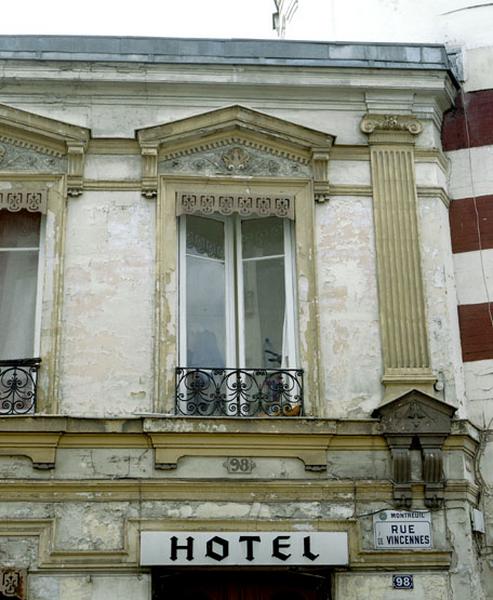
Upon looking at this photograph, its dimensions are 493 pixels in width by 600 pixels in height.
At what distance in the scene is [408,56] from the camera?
11.6 meters

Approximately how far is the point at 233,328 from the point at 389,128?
9.30 feet

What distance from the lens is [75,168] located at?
10953mm

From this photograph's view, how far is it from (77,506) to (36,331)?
6.08 ft

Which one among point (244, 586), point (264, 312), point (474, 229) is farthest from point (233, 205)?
point (244, 586)

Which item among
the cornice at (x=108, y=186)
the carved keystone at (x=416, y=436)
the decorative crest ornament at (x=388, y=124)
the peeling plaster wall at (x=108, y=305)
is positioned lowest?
the carved keystone at (x=416, y=436)

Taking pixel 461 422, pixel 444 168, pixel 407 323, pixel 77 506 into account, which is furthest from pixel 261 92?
pixel 77 506

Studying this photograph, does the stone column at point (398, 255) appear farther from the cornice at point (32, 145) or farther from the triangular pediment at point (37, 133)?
the cornice at point (32, 145)

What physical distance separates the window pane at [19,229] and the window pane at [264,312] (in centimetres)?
229

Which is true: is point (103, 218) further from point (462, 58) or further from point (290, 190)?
point (462, 58)

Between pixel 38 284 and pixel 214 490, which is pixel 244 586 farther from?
pixel 38 284

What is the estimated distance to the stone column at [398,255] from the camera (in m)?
10.5

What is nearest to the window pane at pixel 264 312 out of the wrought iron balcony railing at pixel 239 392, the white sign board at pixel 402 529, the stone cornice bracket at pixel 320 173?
the wrought iron balcony railing at pixel 239 392

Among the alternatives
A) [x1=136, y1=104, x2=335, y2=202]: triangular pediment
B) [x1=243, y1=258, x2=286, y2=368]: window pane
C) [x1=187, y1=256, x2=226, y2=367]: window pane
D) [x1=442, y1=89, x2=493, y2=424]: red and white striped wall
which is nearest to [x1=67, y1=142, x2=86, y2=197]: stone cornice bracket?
[x1=136, y1=104, x2=335, y2=202]: triangular pediment

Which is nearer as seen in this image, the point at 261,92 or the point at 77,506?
the point at 77,506
